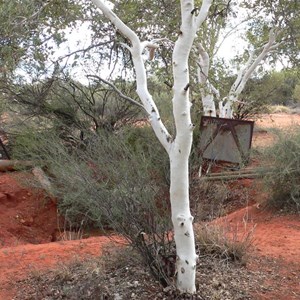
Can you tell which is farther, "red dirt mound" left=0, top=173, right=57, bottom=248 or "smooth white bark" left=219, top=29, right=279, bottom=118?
"smooth white bark" left=219, top=29, right=279, bottom=118

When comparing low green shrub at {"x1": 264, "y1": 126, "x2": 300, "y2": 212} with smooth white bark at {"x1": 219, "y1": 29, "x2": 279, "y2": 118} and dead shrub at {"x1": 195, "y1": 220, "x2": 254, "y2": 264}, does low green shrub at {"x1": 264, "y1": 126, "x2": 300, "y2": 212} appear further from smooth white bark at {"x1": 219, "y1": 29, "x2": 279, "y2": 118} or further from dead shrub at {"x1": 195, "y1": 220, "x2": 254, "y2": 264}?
smooth white bark at {"x1": 219, "y1": 29, "x2": 279, "y2": 118}

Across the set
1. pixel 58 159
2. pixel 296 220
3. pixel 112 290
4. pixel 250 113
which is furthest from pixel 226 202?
pixel 250 113

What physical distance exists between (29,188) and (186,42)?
855cm

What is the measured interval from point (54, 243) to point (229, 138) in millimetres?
6534

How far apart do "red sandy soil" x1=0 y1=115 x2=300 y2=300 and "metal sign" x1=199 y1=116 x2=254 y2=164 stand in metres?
2.89

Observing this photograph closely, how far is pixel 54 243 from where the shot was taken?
7977mm

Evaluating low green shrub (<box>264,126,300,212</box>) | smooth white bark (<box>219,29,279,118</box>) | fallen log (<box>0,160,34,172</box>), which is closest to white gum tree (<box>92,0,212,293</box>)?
low green shrub (<box>264,126,300,212</box>)

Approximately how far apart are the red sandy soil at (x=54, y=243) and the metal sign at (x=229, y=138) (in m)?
2.89

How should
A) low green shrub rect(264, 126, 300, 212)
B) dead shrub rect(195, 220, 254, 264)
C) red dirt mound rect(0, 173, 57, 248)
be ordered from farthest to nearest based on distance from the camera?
red dirt mound rect(0, 173, 57, 248) → low green shrub rect(264, 126, 300, 212) → dead shrub rect(195, 220, 254, 264)

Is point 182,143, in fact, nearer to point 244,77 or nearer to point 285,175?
point 285,175

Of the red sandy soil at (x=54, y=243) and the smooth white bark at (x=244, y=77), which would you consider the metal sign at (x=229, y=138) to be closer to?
the smooth white bark at (x=244, y=77)

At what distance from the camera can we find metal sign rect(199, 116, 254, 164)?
42.4 feet

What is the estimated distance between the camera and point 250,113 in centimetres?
2069

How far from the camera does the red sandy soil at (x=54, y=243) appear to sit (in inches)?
231
